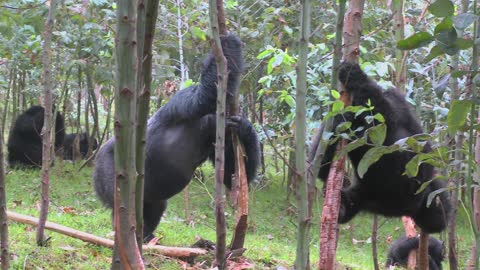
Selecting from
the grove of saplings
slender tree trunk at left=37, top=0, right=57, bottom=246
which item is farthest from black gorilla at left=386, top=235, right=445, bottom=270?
slender tree trunk at left=37, top=0, right=57, bottom=246

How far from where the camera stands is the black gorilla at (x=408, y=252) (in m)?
6.25

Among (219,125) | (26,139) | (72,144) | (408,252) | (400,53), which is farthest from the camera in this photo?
(72,144)

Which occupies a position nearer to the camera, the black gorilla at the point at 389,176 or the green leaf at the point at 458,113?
the green leaf at the point at 458,113

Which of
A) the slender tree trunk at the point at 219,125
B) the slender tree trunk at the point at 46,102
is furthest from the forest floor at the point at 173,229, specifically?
the slender tree trunk at the point at 219,125

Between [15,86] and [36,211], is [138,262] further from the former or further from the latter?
[15,86]

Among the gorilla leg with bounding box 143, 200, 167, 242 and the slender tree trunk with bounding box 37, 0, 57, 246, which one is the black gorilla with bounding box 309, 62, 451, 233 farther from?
the gorilla leg with bounding box 143, 200, 167, 242

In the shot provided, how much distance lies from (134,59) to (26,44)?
7.47 m

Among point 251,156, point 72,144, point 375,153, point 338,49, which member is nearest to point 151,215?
point 251,156

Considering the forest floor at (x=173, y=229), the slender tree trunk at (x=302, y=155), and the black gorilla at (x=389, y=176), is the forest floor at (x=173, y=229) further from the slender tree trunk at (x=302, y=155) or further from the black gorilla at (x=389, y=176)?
the slender tree trunk at (x=302, y=155)

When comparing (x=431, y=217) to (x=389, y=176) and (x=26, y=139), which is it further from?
(x=26, y=139)

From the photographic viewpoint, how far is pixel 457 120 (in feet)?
5.73

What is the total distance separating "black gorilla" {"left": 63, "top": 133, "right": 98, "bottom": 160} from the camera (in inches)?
468

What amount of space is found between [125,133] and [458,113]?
3.01 feet

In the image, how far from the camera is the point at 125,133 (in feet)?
5.09
